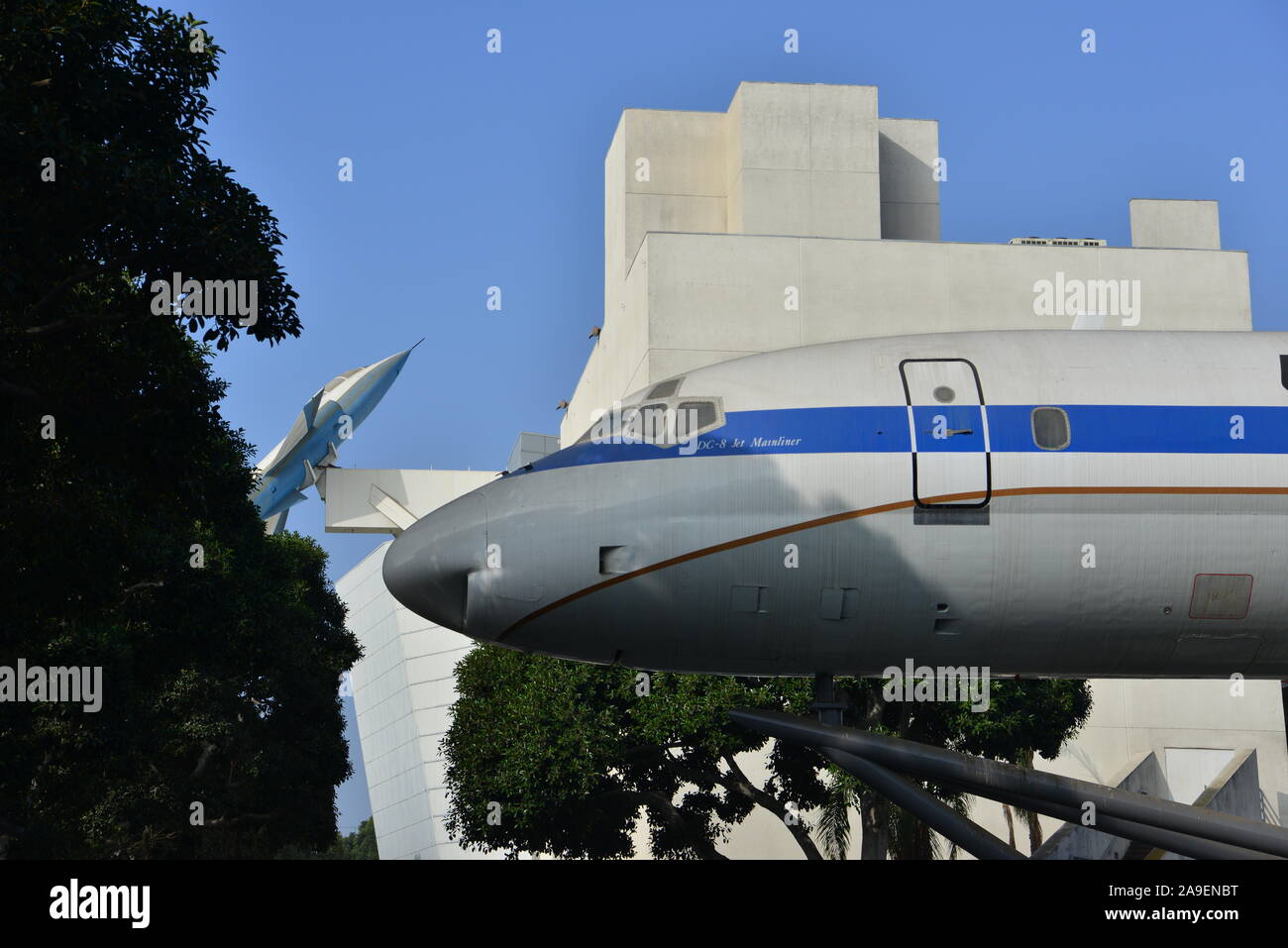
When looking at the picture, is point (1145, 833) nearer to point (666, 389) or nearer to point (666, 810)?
point (666, 389)

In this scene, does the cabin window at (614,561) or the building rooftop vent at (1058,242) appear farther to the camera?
the building rooftop vent at (1058,242)

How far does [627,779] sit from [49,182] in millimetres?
25646

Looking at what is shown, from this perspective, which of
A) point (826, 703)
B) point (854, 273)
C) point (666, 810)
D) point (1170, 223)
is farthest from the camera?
point (1170, 223)

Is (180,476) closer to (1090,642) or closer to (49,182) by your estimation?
(49,182)

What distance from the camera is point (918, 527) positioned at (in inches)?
572

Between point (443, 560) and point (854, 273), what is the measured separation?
45.9m

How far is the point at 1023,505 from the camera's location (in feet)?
47.4

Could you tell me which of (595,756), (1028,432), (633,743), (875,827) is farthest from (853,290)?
(1028,432)

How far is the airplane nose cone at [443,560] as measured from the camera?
15.0m


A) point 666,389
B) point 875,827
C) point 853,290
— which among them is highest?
point 853,290

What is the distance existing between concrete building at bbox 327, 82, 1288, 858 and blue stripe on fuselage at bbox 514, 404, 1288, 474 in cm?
3397

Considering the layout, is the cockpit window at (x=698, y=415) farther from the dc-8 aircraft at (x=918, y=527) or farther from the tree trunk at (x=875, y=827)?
the tree trunk at (x=875, y=827)

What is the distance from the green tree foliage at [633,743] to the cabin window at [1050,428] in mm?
19861

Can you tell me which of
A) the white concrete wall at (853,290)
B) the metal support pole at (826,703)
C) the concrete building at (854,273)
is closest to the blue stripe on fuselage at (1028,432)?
the metal support pole at (826,703)
